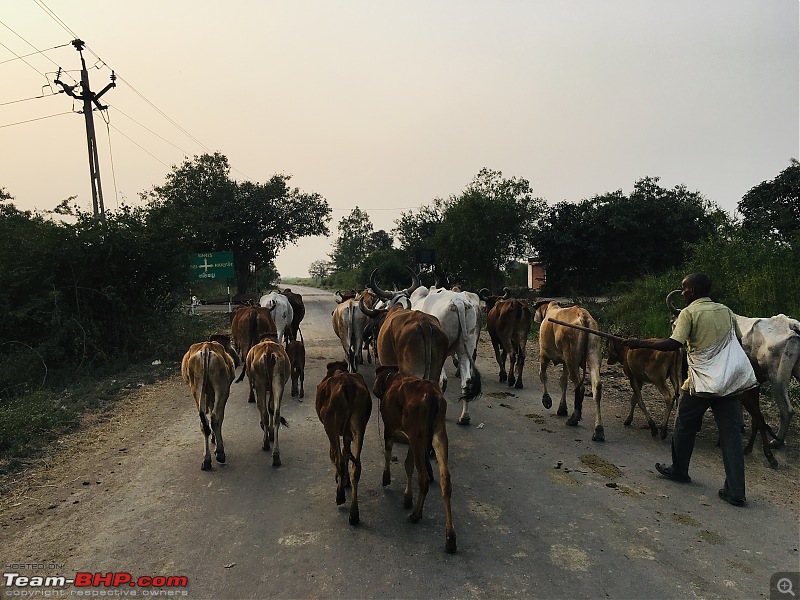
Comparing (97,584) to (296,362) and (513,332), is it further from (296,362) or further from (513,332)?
(513,332)

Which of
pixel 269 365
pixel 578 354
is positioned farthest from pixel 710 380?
pixel 269 365

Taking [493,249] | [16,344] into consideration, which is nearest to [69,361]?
[16,344]

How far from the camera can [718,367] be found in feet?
16.1

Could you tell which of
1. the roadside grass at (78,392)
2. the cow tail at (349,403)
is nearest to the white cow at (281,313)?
the roadside grass at (78,392)

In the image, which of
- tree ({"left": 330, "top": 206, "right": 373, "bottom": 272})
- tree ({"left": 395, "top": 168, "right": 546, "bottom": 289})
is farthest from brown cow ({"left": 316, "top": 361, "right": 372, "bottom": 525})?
tree ({"left": 330, "top": 206, "right": 373, "bottom": 272})

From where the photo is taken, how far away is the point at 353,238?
6969 centimetres

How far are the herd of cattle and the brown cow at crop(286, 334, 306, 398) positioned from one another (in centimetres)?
2

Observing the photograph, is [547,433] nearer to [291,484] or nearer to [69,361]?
[291,484]

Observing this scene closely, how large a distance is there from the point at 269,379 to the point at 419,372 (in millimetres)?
1882

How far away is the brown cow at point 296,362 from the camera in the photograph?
8.56 m

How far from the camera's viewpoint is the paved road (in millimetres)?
3582

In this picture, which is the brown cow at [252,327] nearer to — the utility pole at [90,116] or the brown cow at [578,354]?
the brown cow at [578,354]

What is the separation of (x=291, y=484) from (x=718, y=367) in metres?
4.52

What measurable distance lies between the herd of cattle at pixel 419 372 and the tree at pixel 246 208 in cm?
1928
